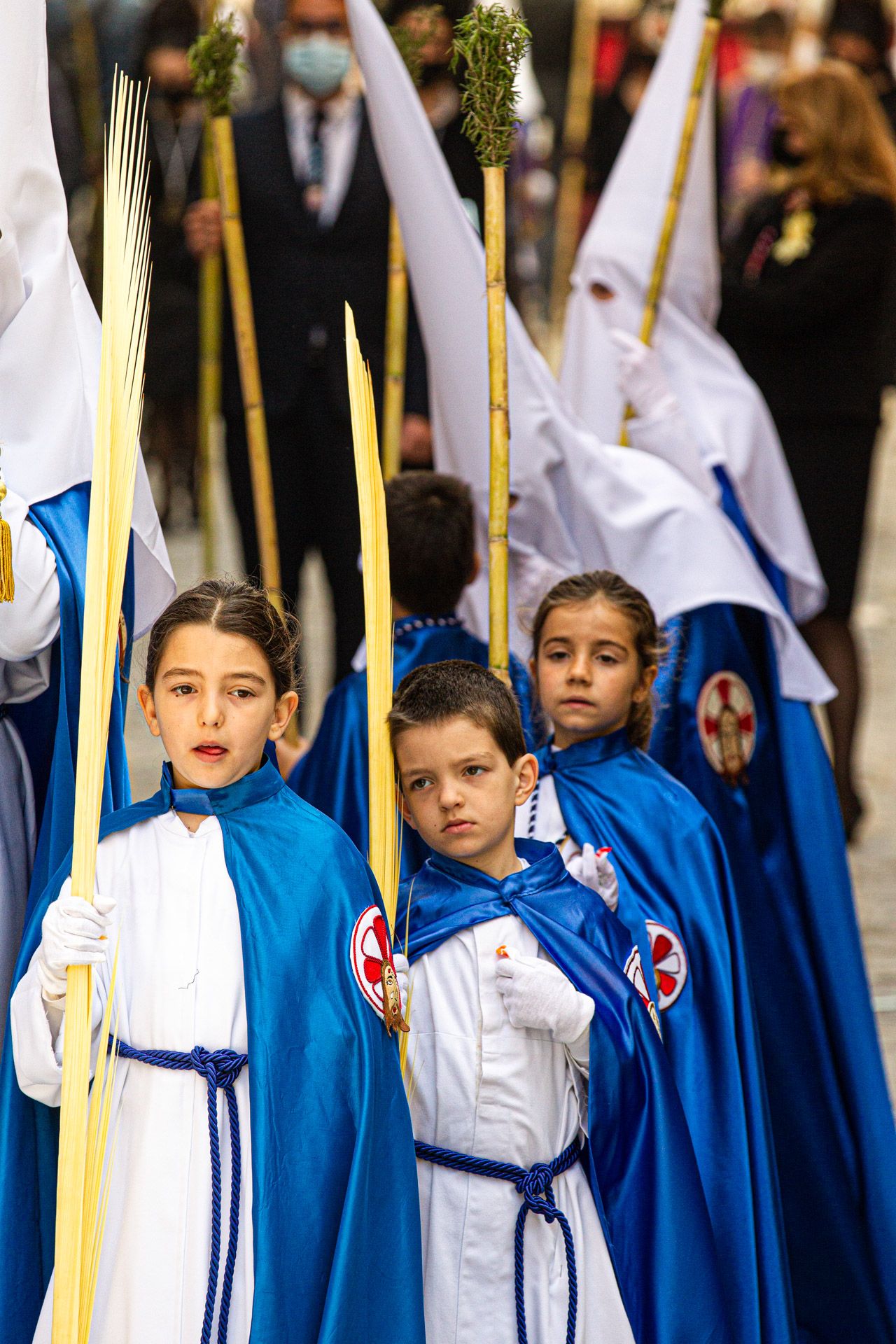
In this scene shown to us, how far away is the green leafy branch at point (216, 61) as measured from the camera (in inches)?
125

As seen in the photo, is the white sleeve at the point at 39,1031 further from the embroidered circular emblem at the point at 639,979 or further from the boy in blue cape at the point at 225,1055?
the embroidered circular emblem at the point at 639,979

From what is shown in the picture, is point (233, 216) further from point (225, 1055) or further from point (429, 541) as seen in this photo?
point (225, 1055)

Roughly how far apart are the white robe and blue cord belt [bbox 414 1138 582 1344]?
0.67 meters

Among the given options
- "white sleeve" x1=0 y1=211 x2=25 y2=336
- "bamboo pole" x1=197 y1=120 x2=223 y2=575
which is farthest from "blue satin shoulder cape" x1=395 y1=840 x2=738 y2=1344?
"bamboo pole" x1=197 y1=120 x2=223 y2=575

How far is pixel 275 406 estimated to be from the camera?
194 inches

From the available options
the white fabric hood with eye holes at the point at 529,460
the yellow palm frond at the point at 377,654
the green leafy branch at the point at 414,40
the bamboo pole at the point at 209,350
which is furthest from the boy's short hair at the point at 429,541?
the bamboo pole at the point at 209,350

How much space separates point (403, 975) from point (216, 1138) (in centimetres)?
35

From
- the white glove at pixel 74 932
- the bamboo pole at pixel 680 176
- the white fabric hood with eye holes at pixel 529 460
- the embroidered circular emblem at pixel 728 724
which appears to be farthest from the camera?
the bamboo pole at pixel 680 176

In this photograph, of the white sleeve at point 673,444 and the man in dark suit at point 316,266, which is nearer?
the white sleeve at point 673,444

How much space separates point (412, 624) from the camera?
3.13 metres

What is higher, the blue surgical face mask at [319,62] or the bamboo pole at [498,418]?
the blue surgical face mask at [319,62]

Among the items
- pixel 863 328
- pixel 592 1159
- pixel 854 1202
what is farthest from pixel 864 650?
pixel 592 1159

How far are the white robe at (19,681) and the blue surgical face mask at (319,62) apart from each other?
9.29ft

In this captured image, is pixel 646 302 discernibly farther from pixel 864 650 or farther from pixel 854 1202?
pixel 864 650
